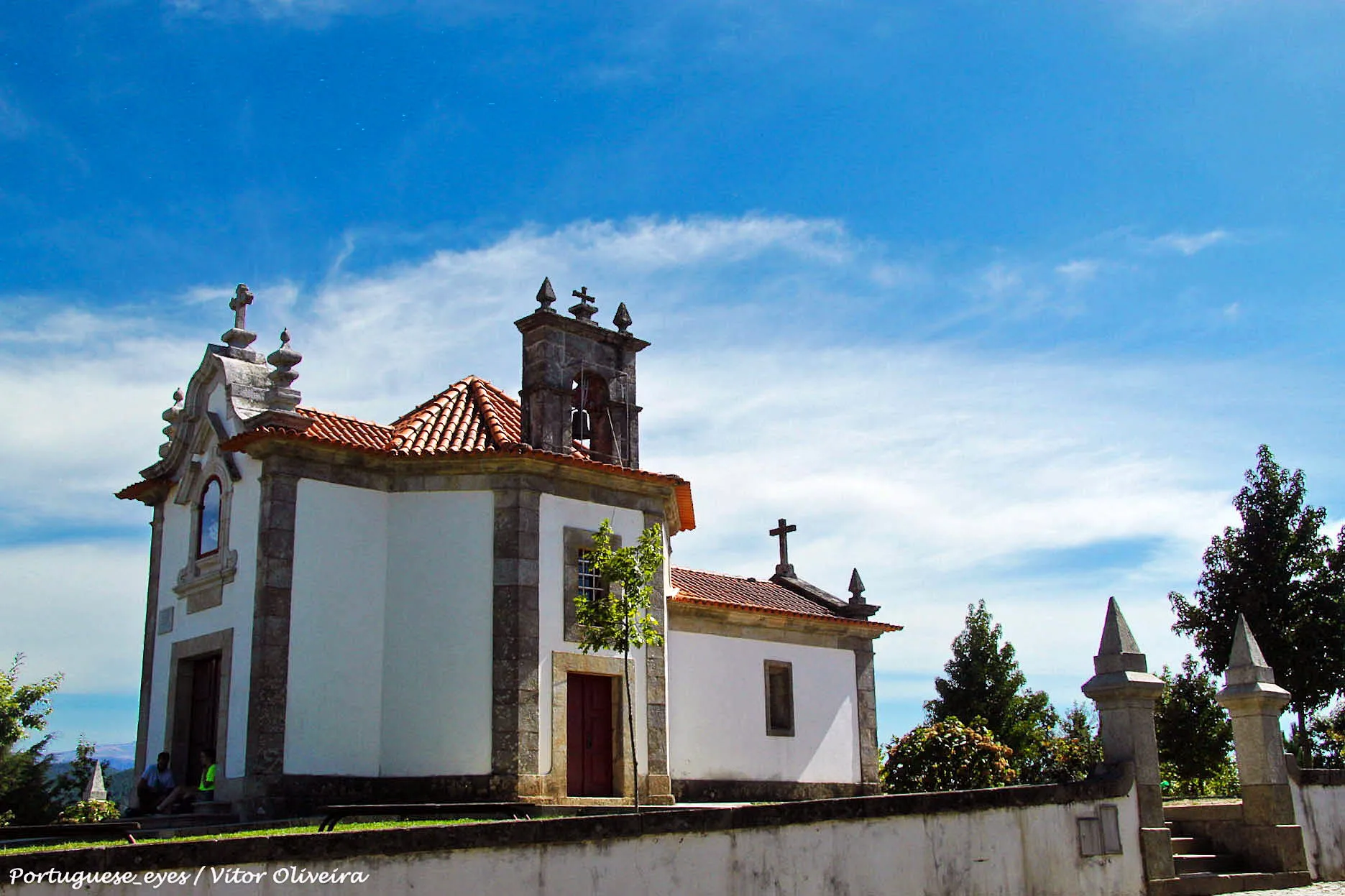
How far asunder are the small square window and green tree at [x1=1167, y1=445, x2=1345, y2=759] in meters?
11.2

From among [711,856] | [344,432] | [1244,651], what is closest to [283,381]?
[344,432]

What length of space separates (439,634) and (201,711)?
4.12 m

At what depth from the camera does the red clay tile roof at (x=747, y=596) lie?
22719mm

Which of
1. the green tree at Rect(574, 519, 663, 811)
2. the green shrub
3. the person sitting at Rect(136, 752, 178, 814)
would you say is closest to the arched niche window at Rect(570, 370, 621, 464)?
the green tree at Rect(574, 519, 663, 811)

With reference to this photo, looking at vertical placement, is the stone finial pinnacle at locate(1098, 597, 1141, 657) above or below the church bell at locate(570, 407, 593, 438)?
below

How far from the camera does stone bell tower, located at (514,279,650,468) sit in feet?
61.5

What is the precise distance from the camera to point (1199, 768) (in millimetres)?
30078

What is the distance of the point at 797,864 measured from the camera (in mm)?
10250

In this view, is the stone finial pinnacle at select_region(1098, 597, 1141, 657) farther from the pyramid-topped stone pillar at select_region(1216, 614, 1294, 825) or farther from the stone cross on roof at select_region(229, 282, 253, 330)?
the stone cross on roof at select_region(229, 282, 253, 330)

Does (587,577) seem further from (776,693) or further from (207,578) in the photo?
(776,693)

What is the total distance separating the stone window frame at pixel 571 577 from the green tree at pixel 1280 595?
1732cm

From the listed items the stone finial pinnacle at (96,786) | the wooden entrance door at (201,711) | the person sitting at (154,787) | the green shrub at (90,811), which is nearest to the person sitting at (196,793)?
the person sitting at (154,787)

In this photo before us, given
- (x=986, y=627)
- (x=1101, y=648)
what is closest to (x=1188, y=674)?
(x=986, y=627)

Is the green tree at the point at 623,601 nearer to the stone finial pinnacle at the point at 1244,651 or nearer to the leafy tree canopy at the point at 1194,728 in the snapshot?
the stone finial pinnacle at the point at 1244,651
